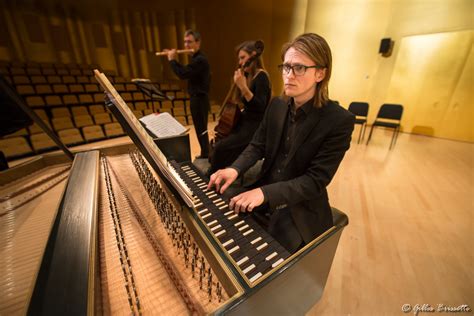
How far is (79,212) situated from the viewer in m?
0.82

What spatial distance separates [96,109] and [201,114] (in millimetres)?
3653

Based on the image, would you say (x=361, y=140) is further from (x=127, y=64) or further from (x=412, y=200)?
(x=127, y=64)

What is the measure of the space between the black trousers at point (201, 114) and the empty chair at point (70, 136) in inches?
111

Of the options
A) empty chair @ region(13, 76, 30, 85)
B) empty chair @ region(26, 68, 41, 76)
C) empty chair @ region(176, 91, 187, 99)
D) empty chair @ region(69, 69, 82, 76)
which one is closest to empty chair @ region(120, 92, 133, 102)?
empty chair @ region(69, 69, 82, 76)

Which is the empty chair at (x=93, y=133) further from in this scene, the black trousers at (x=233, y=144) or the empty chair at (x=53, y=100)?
the black trousers at (x=233, y=144)

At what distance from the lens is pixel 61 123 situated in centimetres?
438

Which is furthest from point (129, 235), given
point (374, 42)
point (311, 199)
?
point (374, 42)

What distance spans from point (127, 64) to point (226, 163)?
25.5ft

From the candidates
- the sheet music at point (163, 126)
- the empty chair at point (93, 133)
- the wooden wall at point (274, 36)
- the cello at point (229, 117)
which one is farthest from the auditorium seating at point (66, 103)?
the sheet music at point (163, 126)

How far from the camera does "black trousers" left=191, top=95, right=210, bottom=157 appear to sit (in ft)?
10.3

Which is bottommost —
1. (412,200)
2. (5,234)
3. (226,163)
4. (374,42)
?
(412,200)

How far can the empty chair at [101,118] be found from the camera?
15.9 ft

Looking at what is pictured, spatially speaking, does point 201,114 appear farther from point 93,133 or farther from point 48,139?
point 48,139

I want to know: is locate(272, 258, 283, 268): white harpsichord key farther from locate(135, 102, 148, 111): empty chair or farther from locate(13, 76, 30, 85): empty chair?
locate(13, 76, 30, 85): empty chair
